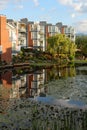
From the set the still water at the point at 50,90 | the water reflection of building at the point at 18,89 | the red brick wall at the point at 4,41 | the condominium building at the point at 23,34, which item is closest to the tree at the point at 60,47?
the condominium building at the point at 23,34

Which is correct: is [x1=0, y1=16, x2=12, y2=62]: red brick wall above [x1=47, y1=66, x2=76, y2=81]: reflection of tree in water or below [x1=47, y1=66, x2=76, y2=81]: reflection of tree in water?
above

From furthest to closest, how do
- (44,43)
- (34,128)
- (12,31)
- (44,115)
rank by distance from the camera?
(44,43), (12,31), (44,115), (34,128)

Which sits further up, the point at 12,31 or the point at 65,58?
the point at 12,31

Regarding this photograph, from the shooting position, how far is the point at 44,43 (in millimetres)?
87938

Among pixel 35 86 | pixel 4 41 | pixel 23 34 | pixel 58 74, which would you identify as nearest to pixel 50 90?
pixel 35 86

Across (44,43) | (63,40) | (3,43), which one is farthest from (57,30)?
(3,43)

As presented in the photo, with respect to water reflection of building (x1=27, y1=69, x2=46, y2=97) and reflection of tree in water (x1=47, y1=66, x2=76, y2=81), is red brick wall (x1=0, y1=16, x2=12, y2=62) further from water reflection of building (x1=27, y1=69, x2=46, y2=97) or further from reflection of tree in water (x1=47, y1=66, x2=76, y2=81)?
water reflection of building (x1=27, y1=69, x2=46, y2=97)

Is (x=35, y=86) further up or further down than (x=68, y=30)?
further down

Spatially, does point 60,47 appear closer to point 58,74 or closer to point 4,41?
point 4,41

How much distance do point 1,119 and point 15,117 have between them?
16.2 inches

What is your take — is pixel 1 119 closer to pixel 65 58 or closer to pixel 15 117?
pixel 15 117

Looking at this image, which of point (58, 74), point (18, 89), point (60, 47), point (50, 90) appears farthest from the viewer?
point (60, 47)

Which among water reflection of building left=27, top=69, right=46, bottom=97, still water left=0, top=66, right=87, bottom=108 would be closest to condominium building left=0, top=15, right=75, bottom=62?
water reflection of building left=27, top=69, right=46, bottom=97

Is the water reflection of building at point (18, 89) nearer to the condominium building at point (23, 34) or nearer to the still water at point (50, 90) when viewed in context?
the still water at point (50, 90)
